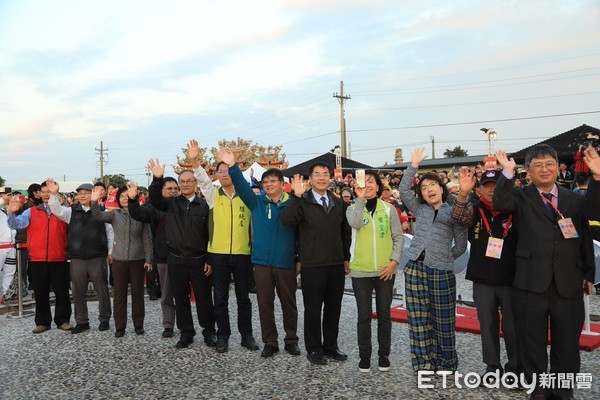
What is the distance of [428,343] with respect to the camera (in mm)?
4129

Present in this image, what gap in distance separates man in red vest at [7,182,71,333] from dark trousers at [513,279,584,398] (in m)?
5.34

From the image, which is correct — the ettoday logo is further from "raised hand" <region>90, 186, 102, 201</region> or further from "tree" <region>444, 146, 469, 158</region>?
"tree" <region>444, 146, 469, 158</region>

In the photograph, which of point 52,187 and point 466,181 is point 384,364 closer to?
point 466,181

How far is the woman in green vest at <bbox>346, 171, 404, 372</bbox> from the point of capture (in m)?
4.22

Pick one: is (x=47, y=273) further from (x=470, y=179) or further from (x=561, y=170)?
(x=561, y=170)

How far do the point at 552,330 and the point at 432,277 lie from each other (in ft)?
3.26

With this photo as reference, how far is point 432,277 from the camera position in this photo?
4043 millimetres

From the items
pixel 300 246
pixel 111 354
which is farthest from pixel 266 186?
pixel 111 354

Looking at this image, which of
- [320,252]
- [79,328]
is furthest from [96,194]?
[320,252]

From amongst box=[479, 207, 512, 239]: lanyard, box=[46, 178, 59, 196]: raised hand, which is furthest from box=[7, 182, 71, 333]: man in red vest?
box=[479, 207, 512, 239]: lanyard

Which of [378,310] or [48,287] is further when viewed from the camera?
[48,287]

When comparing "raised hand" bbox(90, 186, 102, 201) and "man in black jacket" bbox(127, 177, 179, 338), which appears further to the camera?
"raised hand" bbox(90, 186, 102, 201)

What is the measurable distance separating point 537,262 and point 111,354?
4.22 metres

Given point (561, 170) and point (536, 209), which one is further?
point (561, 170)
